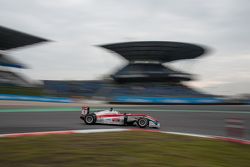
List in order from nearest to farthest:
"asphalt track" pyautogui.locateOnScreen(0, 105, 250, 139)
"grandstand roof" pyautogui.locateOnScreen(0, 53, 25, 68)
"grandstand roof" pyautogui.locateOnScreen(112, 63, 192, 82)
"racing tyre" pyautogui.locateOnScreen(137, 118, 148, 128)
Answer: "asphalt track" pyautogui.locateOnScreen(0, 105, 250, 139) < "racing tyre" pyautogui.locateOnScreen(137, 118, 148, 128) < "grandstand roof" pyautogui.locateOnScreen(0, 53, 25, 68) < "grandstand roof" pyautogui.locateOnScreen(112, 63, 192, 82)

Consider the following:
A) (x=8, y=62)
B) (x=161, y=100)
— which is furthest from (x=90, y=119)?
(x=8, y=62)

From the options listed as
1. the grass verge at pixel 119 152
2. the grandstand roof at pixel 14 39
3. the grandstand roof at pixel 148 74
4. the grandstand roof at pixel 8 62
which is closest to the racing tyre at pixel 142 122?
the grass verge at pixel 119 152

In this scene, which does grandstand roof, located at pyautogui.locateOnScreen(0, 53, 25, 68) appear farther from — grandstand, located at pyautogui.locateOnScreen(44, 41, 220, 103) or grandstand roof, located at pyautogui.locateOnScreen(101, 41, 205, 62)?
grandstand roof, located at pyautogui.locateOnScreen(101, 41, 205, 62)

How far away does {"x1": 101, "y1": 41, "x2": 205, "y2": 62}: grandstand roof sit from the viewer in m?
58.3

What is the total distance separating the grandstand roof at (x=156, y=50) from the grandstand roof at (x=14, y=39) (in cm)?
1773

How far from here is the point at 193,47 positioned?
58.4 metres

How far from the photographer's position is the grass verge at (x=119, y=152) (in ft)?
16.9

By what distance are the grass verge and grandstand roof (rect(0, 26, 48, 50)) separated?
36390mm

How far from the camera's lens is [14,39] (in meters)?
44.7

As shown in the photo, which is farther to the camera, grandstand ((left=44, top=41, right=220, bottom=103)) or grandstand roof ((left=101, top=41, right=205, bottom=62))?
grandstand roof ((left=101, top=41, right=205, bottom=62))

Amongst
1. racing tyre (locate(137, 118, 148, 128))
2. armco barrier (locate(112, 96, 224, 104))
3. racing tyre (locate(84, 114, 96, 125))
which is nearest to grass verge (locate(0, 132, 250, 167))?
racing tyre (locate(137, 118, 148, 128))

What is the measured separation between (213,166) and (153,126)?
650cm

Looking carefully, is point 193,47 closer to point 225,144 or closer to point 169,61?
point 169,61

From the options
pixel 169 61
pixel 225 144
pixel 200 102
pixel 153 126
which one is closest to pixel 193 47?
pixel 169 61
